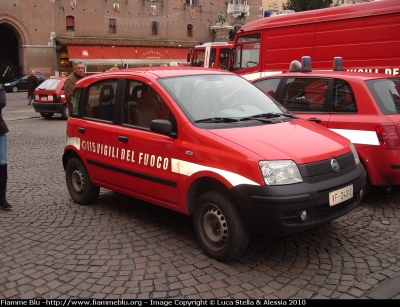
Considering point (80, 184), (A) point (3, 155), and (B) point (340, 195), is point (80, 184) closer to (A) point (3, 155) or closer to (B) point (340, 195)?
(A) point (3, 155)

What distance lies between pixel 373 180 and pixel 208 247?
248 cm

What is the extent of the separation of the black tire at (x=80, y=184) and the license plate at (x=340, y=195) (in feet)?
10.6

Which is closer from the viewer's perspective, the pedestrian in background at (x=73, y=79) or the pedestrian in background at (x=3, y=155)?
the pedestrian in background at (x=3, y=155)

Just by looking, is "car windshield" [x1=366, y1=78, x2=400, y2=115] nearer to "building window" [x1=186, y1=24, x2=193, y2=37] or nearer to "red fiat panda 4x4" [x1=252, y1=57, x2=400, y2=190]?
"red fiat panda 4x4" [x1=252, y1=57, x2=400, y2=190]

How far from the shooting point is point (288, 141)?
4.17 meters

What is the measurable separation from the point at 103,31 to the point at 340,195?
46.0 meters

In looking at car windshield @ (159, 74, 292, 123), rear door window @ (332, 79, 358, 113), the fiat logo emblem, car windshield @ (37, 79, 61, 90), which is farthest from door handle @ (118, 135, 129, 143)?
car windshield @ (37, 79, 61, 90)

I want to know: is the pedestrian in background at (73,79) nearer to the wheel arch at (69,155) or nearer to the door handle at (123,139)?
the wheel arch at (69,155)

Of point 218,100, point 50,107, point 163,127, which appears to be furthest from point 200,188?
point 50,107

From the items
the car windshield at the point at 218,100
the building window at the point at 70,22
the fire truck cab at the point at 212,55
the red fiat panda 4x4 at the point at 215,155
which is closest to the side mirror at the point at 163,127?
the red fiat panda 4x4 at the point at 215,155

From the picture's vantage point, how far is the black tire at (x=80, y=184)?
590 cm

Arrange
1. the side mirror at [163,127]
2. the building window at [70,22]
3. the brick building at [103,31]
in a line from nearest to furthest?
the side mirror at [163,127], the brick building at [103,31], the building window at [70,22]

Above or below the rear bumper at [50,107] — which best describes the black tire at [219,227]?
above

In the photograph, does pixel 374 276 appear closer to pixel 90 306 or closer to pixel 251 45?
pixel 90 306
